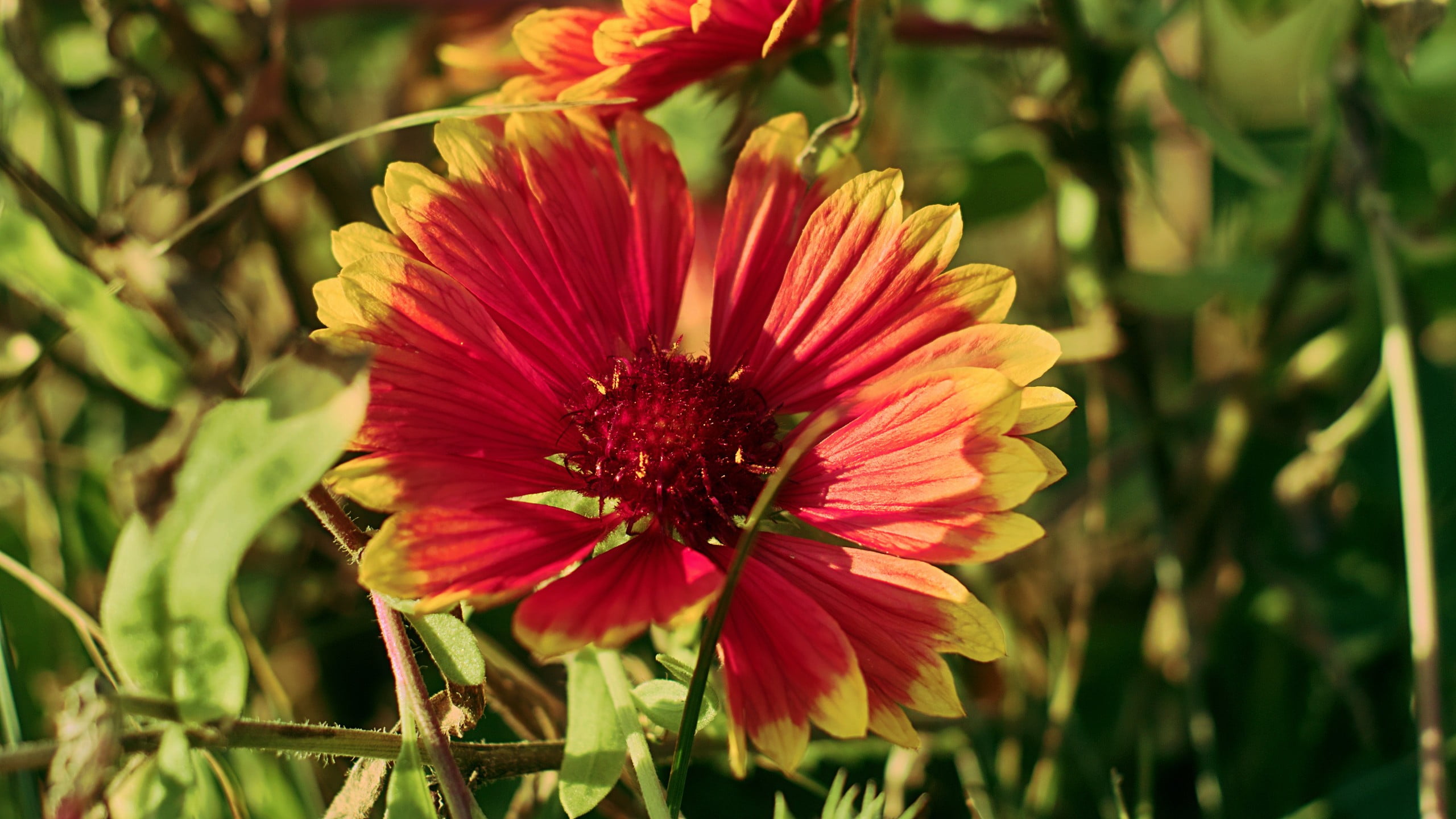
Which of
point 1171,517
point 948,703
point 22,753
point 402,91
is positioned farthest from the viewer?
point 402,91

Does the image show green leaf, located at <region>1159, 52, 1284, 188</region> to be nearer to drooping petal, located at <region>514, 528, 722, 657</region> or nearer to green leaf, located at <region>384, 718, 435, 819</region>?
drooping petal, located at <region>514, 528, 722, 657</region>

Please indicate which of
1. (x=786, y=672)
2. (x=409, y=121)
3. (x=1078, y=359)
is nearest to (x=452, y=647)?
(x=786, y=672)

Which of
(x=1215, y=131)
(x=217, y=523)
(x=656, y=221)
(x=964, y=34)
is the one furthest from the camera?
(x=964, y=34)

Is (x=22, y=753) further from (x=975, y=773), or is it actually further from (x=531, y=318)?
(x=975, y=773)

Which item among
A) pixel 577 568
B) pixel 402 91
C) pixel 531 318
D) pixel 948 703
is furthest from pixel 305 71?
pixel 948 703

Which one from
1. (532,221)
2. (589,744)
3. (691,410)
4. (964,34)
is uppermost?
(964,34)

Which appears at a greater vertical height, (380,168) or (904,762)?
(380,168)

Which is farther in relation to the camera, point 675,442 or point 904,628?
point 675,442

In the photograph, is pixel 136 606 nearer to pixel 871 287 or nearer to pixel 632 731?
pixel 632 731

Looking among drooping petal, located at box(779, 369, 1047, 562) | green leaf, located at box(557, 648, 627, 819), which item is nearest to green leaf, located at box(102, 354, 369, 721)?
green leaf, located at box(557, 648, 627, 819)
